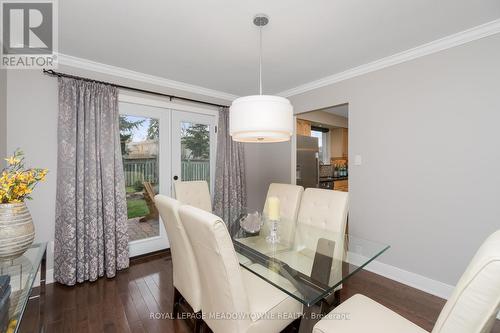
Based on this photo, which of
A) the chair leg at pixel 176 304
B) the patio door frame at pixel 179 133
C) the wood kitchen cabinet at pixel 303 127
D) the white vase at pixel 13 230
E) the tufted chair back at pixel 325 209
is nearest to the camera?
the white vase at pixel 13 230

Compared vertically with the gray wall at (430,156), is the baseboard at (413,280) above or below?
below

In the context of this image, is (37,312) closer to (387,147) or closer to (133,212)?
(133,212)

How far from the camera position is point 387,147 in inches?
98.7

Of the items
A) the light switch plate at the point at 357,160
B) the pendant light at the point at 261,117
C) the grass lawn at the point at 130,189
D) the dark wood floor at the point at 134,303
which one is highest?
the pendant light at the point at 261,117

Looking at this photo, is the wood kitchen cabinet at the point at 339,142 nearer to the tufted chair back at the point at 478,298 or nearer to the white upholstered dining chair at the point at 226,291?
the white upholstered dining chair at the point at 226,291

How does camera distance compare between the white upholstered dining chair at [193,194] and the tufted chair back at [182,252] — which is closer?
the tufted chair back at [182,252]

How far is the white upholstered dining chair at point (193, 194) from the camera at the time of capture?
254 cm

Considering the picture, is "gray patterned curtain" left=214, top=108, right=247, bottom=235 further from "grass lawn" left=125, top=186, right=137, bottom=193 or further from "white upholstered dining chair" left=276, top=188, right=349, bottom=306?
"white upholstered dining chair" left=276, top=188, right=349, bottom=306

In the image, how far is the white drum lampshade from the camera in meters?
1.43

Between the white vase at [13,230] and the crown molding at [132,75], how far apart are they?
6.20 feet

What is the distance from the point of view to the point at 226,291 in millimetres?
1104

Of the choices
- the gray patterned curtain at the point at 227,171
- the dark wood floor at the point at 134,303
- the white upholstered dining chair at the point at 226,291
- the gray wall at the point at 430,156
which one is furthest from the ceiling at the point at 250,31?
the dark wood floor at the point at 134,303

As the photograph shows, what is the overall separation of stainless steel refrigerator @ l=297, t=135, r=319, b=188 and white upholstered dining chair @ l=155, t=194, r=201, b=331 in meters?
2.74

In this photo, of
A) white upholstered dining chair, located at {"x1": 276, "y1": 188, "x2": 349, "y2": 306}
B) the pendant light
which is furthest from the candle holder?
the pendant light
